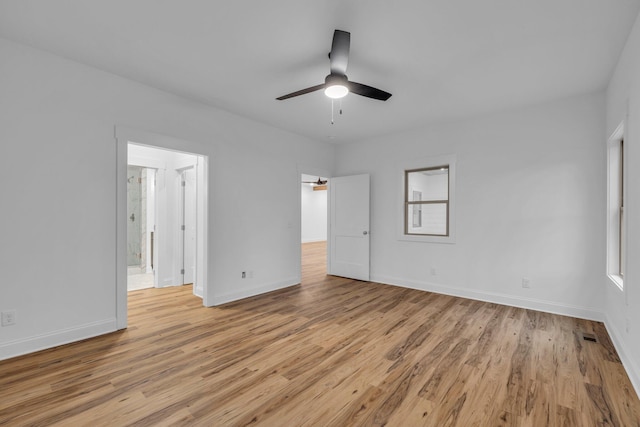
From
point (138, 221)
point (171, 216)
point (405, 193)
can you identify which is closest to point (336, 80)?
point (405, 193)

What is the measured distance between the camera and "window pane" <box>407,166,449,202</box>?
480 cm

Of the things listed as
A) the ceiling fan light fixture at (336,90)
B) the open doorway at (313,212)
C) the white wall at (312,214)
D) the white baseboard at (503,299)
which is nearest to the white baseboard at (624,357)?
the white baseboard at (503,299)

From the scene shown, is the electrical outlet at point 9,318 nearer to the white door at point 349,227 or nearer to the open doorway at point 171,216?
the open doorway at point 171,216

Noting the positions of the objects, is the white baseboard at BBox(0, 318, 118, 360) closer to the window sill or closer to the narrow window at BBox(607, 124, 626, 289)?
the window sill

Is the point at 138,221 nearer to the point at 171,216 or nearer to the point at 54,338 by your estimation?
the point at 171,216

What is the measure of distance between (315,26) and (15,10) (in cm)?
218

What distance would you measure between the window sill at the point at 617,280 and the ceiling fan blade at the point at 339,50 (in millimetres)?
3286

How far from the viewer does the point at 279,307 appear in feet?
13.0

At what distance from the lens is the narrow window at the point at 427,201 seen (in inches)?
189

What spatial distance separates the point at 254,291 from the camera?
4.54 metres

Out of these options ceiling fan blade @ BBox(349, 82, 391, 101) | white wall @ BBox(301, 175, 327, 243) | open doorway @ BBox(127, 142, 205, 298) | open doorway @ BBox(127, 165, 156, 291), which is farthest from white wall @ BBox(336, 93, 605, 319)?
white wall @ BBox(301, 175, 327, 243)

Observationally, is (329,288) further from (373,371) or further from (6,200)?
(6,200)

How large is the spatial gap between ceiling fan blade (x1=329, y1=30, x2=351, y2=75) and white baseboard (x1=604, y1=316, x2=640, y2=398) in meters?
3.18

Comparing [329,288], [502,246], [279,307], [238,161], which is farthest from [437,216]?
[238,161]
